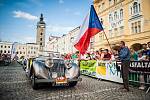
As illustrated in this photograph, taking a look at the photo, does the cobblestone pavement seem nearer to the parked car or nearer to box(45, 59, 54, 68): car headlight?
the parked car

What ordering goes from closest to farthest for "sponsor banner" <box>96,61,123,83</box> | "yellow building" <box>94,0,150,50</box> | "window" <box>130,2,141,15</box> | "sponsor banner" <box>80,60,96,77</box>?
"sponsor banner" <box>96,61,123,83</box>, "sponsor banner" <box>80,60,96,77</box>, "yellow building" <box>94,0,150,50</box>, "window" <box>130,2,141,15</box>

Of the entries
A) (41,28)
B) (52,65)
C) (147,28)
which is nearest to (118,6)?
(147,28)

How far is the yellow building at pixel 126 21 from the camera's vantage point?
2288 centimetres

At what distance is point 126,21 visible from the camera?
25922 mm

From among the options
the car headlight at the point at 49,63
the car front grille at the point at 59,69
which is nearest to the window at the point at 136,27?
the car front grille at the point at 59,69

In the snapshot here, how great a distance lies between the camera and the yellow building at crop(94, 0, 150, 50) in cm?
2288

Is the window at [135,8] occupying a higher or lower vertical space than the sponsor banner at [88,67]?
higher

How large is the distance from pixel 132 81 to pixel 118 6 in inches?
891

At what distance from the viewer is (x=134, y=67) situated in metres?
7.24

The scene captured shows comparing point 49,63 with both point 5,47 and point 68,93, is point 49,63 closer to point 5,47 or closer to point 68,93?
point 68,93

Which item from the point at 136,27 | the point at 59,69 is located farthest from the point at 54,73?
the point at 136,27

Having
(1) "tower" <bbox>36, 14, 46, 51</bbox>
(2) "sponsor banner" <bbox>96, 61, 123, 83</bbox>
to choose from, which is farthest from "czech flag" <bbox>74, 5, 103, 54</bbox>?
(1) "tower" <bbox>36, 14, 46, 51</bbox>

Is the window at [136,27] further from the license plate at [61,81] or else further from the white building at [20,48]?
the white building at [20,48]

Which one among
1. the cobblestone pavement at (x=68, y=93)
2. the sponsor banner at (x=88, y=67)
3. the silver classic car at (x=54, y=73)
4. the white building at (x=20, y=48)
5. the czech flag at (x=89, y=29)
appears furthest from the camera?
the white building at (x=20, y=48)
